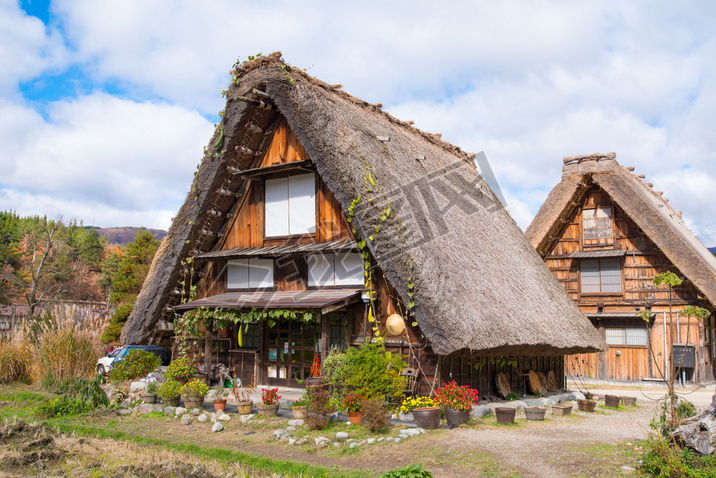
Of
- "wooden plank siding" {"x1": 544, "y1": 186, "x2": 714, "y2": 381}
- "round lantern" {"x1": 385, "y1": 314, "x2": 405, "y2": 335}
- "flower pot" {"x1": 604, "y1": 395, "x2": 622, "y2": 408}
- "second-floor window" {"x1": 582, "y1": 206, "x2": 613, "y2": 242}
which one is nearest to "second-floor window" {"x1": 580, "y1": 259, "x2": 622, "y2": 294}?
"wooden plank siding" {"x1": 544, "y1": 186, "x2": 714, "y2": 381}

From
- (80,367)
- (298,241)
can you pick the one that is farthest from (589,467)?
(80,367)

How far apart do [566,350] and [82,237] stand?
2050 inches

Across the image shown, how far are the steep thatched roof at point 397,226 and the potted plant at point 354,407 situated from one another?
5.52ft

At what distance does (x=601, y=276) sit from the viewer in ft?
72.9

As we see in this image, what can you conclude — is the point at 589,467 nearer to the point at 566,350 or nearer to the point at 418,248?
the point at 418,248

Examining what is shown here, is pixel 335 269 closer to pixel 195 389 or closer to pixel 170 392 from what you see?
pixel 195 389

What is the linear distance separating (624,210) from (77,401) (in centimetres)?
1804

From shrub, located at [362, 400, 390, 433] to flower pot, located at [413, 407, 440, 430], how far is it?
59 centimetres

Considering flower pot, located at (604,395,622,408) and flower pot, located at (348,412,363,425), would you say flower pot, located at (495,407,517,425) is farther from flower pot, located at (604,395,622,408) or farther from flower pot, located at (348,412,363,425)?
flower pot, located at (604,395,622,408)

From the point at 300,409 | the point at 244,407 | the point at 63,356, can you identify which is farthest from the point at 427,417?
the point at 63,356

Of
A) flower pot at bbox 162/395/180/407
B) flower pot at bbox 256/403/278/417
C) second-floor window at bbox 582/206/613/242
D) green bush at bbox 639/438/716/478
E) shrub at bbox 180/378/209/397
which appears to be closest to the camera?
green bush at bbox 639/438/716/478

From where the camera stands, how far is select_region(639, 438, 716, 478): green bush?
6.20 meters

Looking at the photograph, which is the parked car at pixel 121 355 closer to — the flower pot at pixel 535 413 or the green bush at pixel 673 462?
the flower pot at pixel 535 413

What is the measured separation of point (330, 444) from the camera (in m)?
9.11
